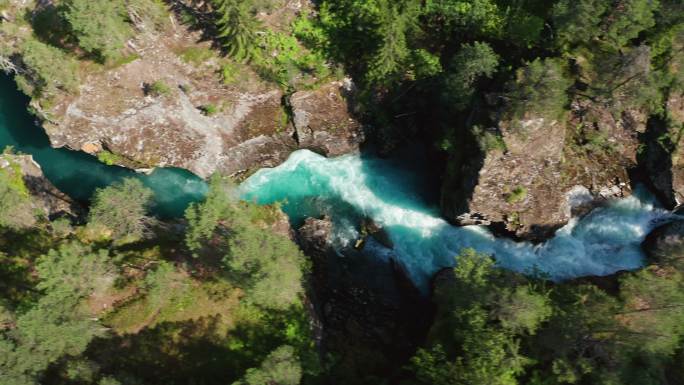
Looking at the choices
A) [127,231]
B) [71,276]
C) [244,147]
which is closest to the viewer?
[71,276]

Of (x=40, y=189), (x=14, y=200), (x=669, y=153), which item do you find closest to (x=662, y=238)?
(x=669, y=153)

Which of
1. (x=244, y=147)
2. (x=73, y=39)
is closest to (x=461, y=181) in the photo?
(x=244, y=147)

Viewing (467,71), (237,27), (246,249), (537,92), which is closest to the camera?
(246,249)

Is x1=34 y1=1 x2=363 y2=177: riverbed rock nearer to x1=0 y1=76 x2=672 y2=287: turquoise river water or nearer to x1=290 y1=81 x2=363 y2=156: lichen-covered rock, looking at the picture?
x1=290 y1=81 x2=363 y2=156: lichen-covered rock

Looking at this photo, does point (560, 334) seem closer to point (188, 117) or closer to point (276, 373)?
point (276, 373)

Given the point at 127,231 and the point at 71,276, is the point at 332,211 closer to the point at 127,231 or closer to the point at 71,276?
the point at 127,231

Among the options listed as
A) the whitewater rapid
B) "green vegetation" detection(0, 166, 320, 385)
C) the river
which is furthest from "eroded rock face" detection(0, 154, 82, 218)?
the whitewater rapid
